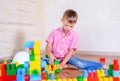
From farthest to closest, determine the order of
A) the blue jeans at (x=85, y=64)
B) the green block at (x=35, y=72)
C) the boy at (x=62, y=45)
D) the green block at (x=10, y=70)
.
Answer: the boy at (x=62, y=45)
the blue jeans at (x=85, y=64)
the green block at (x=10, y=70)
the green block at (x=35, y=72)

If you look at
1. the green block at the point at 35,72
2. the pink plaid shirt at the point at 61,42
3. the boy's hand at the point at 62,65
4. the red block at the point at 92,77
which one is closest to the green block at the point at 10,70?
the green block at the point at 35,72

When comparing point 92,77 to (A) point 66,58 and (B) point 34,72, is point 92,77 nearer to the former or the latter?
(B) point 34,72

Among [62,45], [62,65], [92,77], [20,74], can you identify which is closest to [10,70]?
[20,74]

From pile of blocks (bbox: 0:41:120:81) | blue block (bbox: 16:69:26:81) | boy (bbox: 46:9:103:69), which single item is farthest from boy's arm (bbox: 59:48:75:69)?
blue block (bbox: 16:69:26:81)

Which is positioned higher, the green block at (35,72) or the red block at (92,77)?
the green block at (35,72)

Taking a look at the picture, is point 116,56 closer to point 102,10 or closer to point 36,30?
point 102,10

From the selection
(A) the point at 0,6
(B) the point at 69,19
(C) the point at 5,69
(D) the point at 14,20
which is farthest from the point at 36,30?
(C) the point at 5,69

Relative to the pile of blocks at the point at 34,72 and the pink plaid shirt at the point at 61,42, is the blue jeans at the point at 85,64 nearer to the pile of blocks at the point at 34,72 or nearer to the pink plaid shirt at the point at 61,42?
the pink plaid shirt at the point at 61,42

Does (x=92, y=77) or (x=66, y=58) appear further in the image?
(x=66, y=58)

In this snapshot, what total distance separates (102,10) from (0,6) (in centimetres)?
96

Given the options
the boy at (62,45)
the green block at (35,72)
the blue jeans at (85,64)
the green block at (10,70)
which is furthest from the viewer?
the boy at (62,45)

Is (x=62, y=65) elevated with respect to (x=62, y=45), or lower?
lower

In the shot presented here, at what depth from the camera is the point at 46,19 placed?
8.07 feet

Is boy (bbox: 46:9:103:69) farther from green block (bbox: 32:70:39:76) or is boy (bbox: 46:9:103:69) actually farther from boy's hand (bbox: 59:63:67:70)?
green block (bbox: 32:70:39:76)
